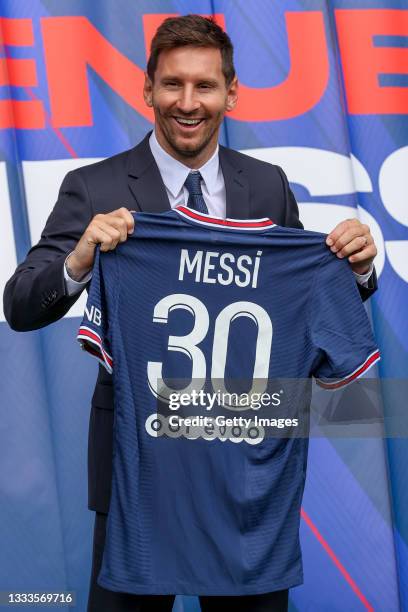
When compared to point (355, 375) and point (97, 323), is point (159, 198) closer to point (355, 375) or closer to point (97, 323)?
point (97, 323)

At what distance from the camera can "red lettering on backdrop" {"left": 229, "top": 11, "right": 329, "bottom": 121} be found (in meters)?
2.50

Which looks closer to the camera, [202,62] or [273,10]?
[202,62]

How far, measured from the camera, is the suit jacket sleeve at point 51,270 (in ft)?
5.30

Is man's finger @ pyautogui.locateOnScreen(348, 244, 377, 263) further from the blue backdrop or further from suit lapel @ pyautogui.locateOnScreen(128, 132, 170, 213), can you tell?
the blue backdrop

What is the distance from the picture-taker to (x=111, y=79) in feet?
7.98

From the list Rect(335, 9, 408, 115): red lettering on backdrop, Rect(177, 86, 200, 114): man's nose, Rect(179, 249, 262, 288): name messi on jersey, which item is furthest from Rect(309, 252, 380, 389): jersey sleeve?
Rect(335, 9, 408, 115): red lettering on backdrop

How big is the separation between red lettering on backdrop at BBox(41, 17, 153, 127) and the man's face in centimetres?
71

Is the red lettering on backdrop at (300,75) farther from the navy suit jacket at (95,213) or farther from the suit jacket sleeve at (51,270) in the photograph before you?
the suit jacket sleeve at (51,270)

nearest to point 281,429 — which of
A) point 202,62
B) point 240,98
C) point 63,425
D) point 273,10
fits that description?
point 202,62

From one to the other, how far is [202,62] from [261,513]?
2.60 feet

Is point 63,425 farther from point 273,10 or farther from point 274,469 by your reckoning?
point 273,10

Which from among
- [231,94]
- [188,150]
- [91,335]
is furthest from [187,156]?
[91,335]

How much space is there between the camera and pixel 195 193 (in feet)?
5.74

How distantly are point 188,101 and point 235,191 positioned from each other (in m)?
0.19
